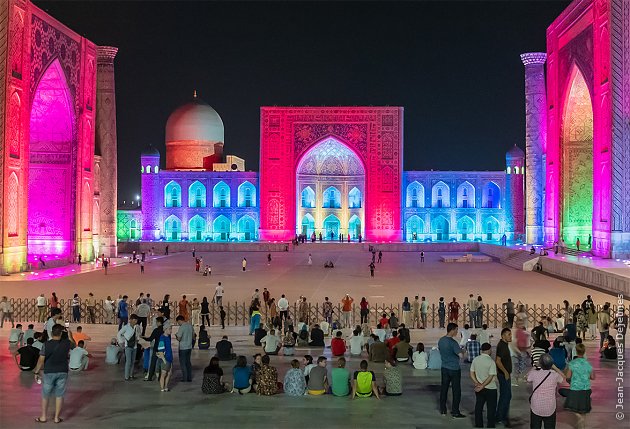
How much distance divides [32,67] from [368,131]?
73.5 feet

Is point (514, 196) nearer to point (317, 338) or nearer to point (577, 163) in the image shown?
point (577, 163)

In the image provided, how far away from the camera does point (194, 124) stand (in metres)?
47.9

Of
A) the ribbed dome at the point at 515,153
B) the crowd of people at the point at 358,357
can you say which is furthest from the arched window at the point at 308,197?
the crowd of people at the point at 358,357

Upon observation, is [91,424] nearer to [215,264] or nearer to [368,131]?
[215,264]

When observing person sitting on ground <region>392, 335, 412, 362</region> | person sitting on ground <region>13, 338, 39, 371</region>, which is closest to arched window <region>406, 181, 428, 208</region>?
person sitting on ground <region>392, 335, 412, 362</region>

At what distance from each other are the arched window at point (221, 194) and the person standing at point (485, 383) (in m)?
38.5

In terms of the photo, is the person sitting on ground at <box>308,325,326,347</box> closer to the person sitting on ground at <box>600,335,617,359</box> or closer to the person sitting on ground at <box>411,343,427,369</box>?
the person sitting on ground at <box>411,343,427,369</box>

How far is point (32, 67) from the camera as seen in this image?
80.0 ft

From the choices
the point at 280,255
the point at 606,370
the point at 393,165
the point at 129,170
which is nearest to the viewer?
the point at 606,370

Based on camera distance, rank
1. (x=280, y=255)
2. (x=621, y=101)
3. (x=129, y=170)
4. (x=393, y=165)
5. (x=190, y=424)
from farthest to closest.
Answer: (x=129, y=170), (x=393, y=165), (x=280, y=255), (x=621, y=101), (x=190, y=424)

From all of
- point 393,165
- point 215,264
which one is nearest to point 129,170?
point 393,165

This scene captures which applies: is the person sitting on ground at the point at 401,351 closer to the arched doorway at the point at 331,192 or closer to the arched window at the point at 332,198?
the arched doorway at the point at 331,192

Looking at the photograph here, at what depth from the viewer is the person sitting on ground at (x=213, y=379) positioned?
7.76 metres

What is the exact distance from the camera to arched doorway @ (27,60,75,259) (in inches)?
1093
